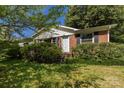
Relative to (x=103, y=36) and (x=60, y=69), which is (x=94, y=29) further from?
(x=60, y=69)

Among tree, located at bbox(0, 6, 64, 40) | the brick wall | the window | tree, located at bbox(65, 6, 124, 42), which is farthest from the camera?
the window

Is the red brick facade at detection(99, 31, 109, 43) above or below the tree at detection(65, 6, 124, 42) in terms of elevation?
below

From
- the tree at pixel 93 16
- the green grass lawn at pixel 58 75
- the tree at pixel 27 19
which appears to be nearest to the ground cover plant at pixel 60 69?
the green grass lawn at pixel 58 75

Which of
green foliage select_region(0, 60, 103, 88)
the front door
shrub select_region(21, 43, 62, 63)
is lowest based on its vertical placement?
green foliage select_region(0, 60, 103, 88)

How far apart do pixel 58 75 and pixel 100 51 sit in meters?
2.01

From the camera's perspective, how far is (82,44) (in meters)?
8.50

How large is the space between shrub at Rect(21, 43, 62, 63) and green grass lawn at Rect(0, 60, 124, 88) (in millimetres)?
220

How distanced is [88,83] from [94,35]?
2168mm

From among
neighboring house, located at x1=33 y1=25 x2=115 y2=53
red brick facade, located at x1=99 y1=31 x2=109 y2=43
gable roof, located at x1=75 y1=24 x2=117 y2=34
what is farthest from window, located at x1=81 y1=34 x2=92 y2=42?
red brick facade, located at x1=99 y1=31 x2=109 y2=43

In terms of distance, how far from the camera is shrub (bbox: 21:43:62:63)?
26.7 ft

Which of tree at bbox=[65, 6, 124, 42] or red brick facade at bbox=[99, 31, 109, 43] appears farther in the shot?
red brick facade at bbox=[99, 31, 109, 43]

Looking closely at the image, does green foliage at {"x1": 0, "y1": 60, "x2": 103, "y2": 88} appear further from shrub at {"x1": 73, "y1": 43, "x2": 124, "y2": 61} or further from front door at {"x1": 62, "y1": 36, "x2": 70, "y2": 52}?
front door at {"x1": 62, "y1": 36, "x2": 70, "y2": 52}
